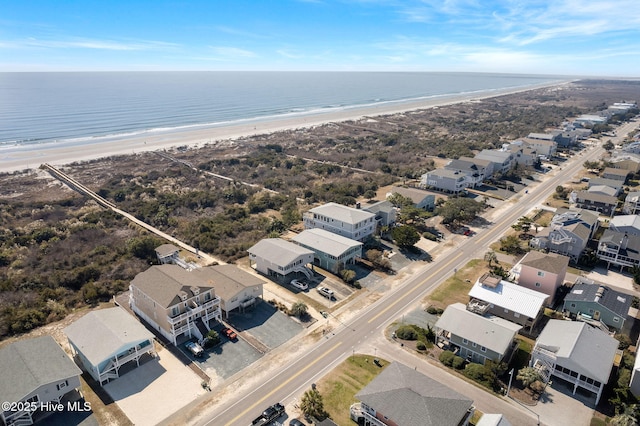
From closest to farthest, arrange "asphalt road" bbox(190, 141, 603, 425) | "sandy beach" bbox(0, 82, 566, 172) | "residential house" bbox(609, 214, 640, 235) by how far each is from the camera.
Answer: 1. "asphalt road" bbox(190, 141, 603, 425)
2. "residential house" bbox(609, 214, 640, 235)
3. "sandy beach" bbox(0, 82, 566, 172)

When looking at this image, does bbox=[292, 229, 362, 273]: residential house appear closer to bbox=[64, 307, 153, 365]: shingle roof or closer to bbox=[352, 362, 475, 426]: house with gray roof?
bbox=[352, 362, 475, 426]: house with gray roof

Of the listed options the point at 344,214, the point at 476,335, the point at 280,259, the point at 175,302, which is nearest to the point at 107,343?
the point at 175,302

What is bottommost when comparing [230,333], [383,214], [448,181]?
[230,333]

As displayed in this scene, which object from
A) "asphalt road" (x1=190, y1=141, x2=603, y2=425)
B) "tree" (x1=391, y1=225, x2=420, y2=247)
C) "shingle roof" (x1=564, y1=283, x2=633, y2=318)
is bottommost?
"asphalt road" (x1=190, y1=141, x2=603, y2=425)

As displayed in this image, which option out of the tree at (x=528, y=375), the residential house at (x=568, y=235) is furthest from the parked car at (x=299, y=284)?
the residential house at (x=568, y=235)

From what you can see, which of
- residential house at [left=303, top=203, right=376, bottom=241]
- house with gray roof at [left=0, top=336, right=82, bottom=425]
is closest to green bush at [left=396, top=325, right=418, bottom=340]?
residential house at [left=303, top=203, right=376, bottom=241]

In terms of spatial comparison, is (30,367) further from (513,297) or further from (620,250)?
(620,250)

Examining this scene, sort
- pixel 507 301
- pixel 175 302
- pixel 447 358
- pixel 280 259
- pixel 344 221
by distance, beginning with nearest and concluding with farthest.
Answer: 1. pixel 447 358
2. pixel 175 302
3. pixel 507 301
4. pixel 280 259
5. pixel 344 221
